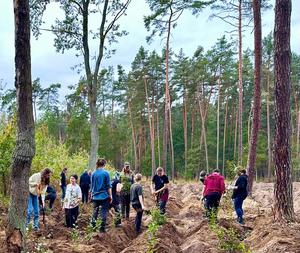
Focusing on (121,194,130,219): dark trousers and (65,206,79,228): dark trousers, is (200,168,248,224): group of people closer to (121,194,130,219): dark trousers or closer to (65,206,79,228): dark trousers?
(121,194,130,219): dark trousers

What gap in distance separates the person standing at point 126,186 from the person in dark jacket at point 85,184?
2.62 meters

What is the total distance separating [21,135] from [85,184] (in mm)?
9246

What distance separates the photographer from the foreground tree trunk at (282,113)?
9969 millimetres

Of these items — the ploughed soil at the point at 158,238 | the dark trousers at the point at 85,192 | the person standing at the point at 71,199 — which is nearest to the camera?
the ploughed soil at the point at 158,238

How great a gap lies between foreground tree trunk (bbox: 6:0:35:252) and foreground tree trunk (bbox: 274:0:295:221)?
5.73 metres

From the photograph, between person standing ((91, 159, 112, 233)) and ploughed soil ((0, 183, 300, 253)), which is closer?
ploughed soil ((0, 183, 300, 253))

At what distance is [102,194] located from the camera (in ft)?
34.6

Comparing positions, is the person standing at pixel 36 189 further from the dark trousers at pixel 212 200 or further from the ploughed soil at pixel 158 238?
the dark trousers at pixel 212 200

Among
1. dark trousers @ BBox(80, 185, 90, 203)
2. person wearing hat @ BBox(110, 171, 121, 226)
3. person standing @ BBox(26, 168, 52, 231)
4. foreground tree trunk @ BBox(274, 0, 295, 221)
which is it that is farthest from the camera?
dark trousers @ BBox(80, 185, 90, 203)

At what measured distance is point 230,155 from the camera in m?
58.9

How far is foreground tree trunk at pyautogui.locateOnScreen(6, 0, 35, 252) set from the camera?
6633mm

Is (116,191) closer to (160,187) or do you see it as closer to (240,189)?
(160,187)

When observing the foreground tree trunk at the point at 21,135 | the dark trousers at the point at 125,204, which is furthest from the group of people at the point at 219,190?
the foreground tree trunk at the point at 21,135

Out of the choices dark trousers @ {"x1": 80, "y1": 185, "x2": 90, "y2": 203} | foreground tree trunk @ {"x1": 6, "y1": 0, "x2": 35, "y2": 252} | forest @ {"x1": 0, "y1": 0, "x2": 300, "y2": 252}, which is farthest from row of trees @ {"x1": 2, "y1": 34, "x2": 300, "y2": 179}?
foreground tree trunk @ {"x1": 6, "y1": 0, "x2": 35, "y2": 252}
